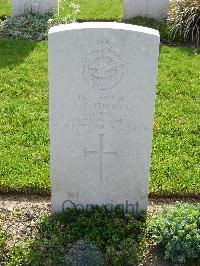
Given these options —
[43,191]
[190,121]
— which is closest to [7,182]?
[43,191]

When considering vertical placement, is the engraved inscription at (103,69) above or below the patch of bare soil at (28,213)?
above

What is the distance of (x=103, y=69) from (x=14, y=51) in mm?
4656

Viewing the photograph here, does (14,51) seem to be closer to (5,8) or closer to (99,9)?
(5,8)

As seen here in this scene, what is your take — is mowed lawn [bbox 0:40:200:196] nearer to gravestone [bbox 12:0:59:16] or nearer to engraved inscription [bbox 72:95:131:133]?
engraved inscription [bbox 72:95:131:133]

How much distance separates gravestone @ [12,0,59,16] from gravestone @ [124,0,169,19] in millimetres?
1460

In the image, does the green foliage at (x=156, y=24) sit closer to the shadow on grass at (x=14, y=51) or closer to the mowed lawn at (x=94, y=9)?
the mowed lawn at (x=94, y=9)

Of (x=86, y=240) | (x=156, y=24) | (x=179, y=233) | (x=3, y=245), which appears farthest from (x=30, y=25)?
(x=179, y=233)

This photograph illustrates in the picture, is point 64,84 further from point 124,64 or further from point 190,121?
point 190,121

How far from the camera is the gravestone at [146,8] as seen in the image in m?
10.7

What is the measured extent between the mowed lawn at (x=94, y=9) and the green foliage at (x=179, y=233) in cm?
674

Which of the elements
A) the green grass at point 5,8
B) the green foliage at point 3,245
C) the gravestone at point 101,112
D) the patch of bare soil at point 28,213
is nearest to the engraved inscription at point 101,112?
the gravestone at point 101,112

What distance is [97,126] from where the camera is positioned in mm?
4863

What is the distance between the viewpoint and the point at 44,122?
6879 mm

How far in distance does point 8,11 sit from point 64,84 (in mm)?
7150
